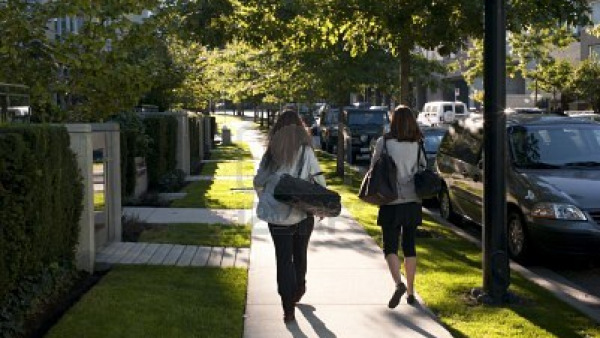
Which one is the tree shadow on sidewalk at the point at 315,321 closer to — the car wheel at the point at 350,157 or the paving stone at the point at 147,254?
the paving stone at the point at 147,254

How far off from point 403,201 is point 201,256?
298 centimetres

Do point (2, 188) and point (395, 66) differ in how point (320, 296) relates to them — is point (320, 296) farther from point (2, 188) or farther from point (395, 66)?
point (395, 66)

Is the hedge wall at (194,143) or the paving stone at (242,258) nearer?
the paving stone at (242,258)

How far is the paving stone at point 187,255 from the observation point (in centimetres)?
849

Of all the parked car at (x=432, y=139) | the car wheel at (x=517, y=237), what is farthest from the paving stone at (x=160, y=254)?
the parked car at (x=432, y=139)

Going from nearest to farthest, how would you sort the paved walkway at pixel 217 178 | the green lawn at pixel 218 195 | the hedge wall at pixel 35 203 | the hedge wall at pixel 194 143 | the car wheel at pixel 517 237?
the hedge wall at pixel 35 203
the car wheel at pixel 517 237
the green lawn at pixel 218 195
the paved walkway at pixel 217 178
the hedge wall at pixel 194 143

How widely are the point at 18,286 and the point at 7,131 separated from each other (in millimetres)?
1203

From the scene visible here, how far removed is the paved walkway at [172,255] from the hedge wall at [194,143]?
1226cm

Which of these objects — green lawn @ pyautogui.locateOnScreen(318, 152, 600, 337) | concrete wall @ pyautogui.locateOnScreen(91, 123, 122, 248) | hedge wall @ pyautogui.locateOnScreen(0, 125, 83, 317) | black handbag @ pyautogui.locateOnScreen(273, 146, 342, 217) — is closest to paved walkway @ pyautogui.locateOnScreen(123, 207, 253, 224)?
concrete wall @ pyautogui.locateOnScreen(91, 123, 122, 248)

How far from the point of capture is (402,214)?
6.76 m

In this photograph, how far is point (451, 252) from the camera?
9.53 metres

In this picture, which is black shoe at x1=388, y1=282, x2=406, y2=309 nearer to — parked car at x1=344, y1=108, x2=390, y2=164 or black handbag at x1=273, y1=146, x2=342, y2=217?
black handbag at x1=273, y1=146, x2=342, y2=217

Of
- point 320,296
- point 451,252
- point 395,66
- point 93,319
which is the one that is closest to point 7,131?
point 93,319

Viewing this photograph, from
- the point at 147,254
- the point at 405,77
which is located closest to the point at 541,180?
the point at 405,77
